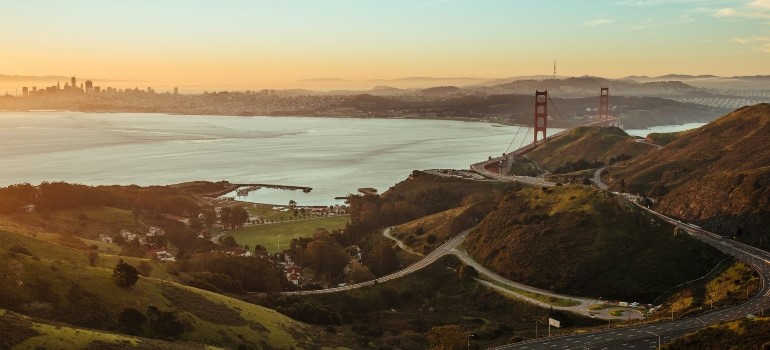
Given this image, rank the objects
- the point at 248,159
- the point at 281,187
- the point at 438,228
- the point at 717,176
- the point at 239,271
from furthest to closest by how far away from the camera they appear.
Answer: the point at 248,159
the point at 281,187
the point at 438,228
the point at 717,176
the point at 239,271

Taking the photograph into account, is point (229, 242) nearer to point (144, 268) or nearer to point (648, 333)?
point (144, 268)

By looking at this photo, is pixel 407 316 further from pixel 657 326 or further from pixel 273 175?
pixel 273 175

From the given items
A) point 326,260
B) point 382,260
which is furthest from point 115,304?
point 382,260

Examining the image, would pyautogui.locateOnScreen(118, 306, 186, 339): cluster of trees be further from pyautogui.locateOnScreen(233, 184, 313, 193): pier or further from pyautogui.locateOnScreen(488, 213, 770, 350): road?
pyautogui.locateOnScreen(233, 184, 313, 193): pier

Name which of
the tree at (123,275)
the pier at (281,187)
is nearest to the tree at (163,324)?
the tree at (123,275)

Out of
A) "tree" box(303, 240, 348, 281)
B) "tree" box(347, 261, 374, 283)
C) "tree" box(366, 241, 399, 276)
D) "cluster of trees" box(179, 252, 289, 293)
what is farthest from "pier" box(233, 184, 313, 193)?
"cluster of trees" box(179, 252, 289, 293)

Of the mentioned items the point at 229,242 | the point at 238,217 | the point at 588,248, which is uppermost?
the point at 588,248
